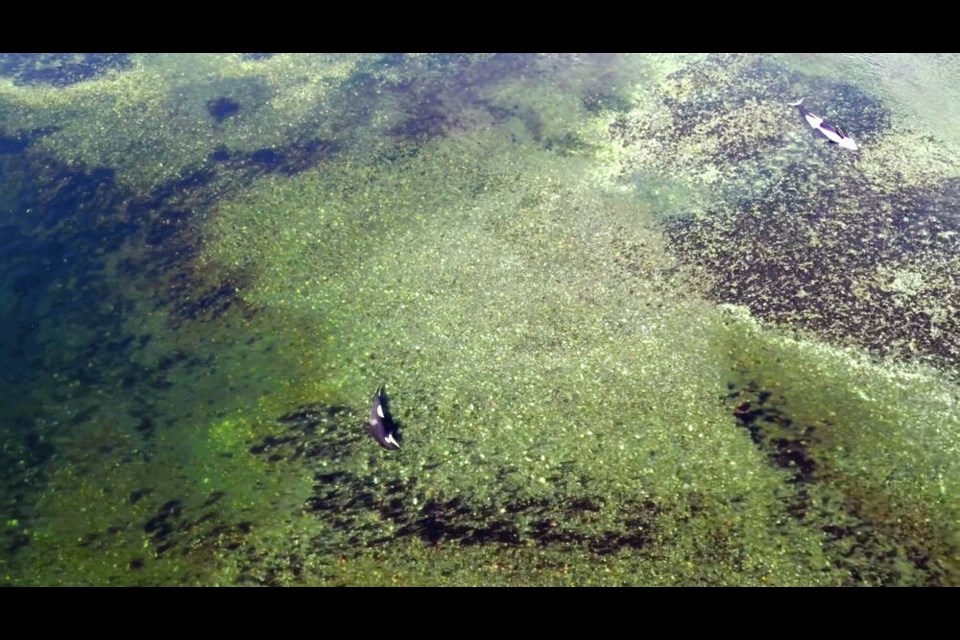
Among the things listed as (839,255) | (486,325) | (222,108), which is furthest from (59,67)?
(839,255)

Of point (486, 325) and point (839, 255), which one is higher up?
point (486, 325)

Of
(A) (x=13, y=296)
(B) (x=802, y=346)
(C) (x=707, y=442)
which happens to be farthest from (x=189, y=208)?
(B) (x=802, y=346)

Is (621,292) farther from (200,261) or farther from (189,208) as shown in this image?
(189,208)

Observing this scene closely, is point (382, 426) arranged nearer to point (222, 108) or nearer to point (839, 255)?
point (839, 255)

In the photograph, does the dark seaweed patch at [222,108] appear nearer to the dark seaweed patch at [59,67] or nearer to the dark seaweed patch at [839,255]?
the dark seaweed patch at [59,67]

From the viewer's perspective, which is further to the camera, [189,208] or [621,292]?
[189,208]

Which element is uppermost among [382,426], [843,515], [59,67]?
[59,67]

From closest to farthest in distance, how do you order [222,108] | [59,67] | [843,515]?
[843,515] < [222,108] < [59,67]
